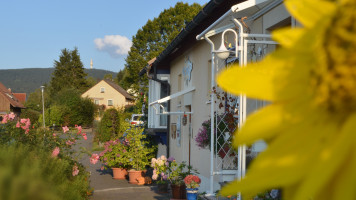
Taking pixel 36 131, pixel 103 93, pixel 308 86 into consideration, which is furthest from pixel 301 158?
pixel 103 93

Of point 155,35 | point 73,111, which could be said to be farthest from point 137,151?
point 73,111

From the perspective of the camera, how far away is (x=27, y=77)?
544ft

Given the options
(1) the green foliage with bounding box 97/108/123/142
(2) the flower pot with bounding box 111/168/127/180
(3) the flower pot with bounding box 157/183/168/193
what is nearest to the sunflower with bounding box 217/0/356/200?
(3) the flower pot with bounding box 157/183/168/193

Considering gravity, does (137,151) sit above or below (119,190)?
above

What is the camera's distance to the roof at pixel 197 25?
27.5ft

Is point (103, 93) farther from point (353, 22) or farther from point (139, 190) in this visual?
point (353, 22)

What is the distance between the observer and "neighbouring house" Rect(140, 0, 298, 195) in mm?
6398

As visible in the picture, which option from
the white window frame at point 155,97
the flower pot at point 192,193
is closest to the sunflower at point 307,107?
the flower pot at point 192,193

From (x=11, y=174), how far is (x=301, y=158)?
0.72ft

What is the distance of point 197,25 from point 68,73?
69691 mm

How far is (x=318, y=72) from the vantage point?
0.27 m

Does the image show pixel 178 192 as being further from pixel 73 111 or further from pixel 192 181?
pixel 73 111

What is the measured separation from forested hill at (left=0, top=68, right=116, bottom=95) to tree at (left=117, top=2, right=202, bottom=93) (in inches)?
4807

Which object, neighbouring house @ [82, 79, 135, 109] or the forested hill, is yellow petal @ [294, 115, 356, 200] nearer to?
neighbouring house @ [82, 79, 135, 109]
